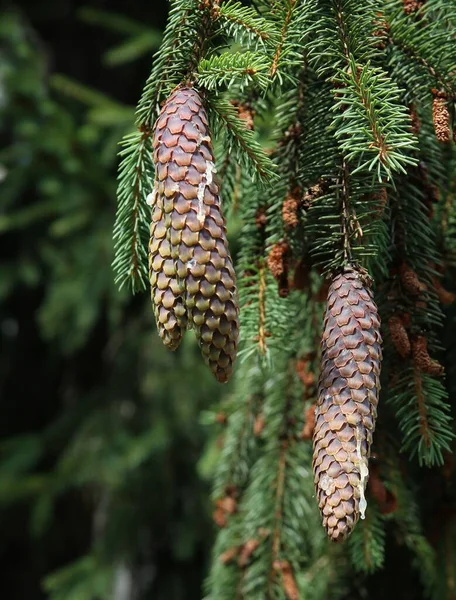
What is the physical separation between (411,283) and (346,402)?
0.56ft

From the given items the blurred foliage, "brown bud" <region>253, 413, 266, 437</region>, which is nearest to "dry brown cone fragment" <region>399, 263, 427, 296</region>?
"brown bud" <region>253, 413, 266, 437</region>

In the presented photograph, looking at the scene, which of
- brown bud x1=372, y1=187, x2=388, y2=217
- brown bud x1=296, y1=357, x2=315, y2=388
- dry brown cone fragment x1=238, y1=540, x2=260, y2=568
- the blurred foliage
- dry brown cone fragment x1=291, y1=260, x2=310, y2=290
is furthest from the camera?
the blurred foliage

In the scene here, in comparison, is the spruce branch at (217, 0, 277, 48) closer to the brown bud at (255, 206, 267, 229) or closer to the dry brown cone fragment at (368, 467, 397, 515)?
the brown bud at (255, 206, 267, 229)

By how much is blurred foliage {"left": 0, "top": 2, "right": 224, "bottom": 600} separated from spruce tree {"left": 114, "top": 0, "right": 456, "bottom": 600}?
1.12 metres

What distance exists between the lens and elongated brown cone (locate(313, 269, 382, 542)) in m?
0.60

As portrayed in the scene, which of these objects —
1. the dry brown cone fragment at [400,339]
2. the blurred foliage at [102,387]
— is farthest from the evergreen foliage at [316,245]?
the blurred foliage at [102,387]

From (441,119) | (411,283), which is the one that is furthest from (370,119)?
(411,283)

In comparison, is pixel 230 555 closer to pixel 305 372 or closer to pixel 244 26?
pixel 305 372

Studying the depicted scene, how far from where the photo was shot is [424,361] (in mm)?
730

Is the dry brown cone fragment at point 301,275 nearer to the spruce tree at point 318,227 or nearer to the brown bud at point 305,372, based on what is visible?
the spruce tree at point 318,227

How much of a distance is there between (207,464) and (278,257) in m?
0.83

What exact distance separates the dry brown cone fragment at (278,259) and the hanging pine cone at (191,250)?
0.52 ft

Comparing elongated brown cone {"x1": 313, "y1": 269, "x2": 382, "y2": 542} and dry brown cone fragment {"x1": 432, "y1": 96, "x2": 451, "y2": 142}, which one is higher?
dry brown cone fragment {"x1": 432, "y1": 96, "x2": 451, "y2": 142}

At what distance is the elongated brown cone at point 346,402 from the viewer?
0.60m
